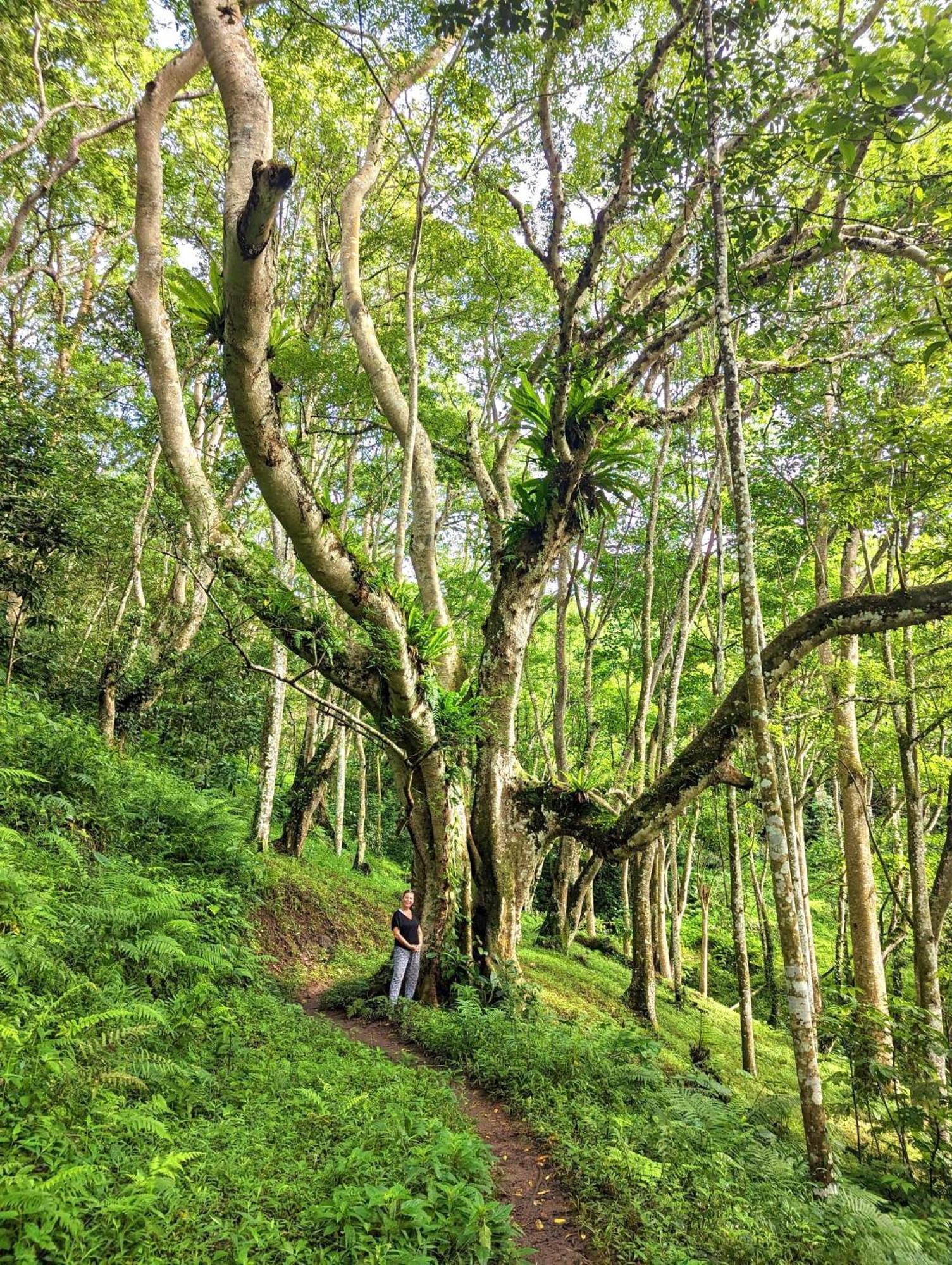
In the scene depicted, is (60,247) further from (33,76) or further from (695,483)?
(695,483)

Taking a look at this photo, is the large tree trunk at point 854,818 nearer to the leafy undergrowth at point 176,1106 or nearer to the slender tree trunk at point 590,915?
the leafy undergrowth at point 176,1106

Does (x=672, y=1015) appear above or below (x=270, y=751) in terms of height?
below

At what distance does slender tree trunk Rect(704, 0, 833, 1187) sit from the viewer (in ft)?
12.8

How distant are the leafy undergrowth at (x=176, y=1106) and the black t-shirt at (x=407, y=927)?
1.44 m

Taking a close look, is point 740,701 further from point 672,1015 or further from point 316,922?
point 672,1015

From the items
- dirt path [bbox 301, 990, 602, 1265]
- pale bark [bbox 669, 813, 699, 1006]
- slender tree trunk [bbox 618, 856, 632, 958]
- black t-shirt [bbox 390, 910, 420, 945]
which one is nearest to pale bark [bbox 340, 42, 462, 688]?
black t-shirt [bbox 390, 910, 420, 945]

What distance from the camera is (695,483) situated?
12.7m

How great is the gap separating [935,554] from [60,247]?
58.7 ft

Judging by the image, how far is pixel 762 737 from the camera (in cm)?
438

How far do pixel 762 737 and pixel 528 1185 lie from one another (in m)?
3.04

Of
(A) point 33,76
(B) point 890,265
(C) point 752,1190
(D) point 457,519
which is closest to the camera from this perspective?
(C) point 752,1190

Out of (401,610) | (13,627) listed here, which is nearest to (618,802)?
(401,610)

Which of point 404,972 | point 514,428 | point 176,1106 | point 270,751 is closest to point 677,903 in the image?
point 404,972

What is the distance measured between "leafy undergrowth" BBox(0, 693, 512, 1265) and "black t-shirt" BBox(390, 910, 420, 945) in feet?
4.72
